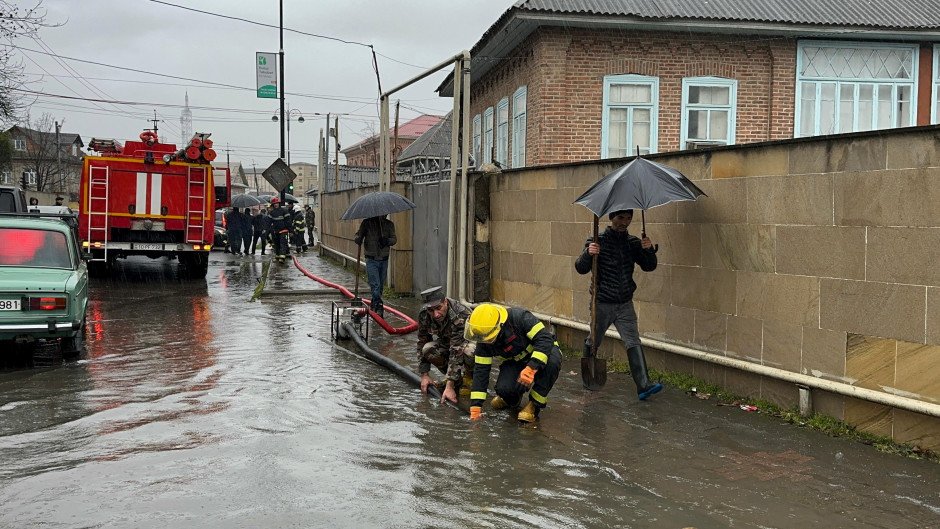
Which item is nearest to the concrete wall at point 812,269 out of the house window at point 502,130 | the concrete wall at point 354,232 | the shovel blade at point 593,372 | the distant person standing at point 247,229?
the shovel blade at point 593,372

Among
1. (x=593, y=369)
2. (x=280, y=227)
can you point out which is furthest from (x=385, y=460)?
(x=280, y=227)

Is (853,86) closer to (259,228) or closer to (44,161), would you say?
(259,228)

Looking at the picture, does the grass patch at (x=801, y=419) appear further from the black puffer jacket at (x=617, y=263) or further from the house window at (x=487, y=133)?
the house window at (x=487, y=133)

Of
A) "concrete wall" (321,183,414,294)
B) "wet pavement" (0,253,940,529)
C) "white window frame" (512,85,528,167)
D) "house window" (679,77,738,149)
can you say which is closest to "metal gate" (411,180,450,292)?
"concrete wall" (321,183,414,294)

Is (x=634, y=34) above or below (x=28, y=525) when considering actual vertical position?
above

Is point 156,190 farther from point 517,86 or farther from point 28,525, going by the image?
point 28,525

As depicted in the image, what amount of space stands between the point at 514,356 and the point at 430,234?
26.3 feet

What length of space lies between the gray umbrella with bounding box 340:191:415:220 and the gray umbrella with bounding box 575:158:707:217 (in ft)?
14.9

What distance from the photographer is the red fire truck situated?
1864 centimetres

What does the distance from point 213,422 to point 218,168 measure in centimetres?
1932

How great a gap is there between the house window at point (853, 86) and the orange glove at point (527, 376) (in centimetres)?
1264

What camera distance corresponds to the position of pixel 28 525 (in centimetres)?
478

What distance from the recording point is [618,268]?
827cm

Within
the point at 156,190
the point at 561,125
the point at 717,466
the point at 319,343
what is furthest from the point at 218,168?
the point at 717,466
